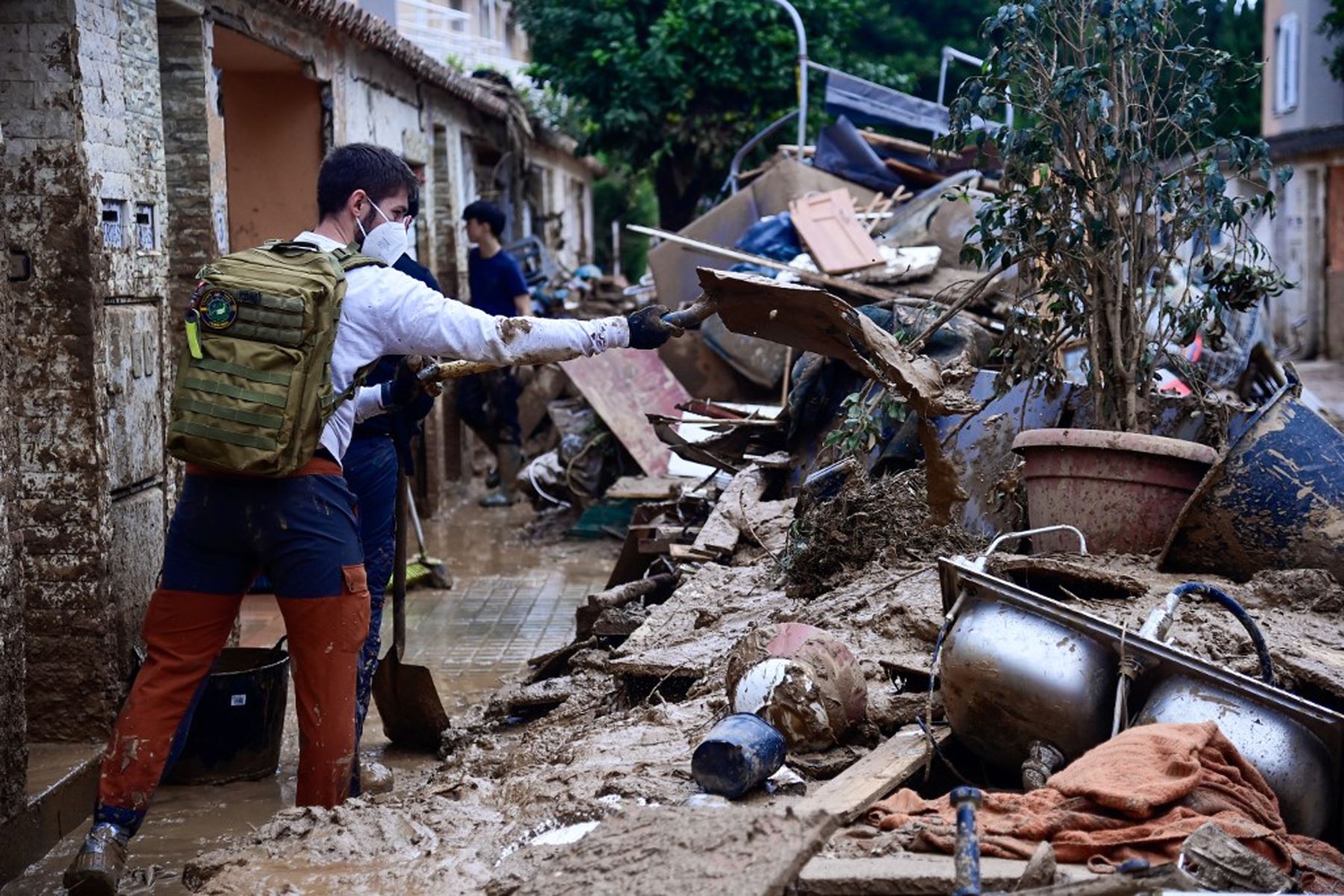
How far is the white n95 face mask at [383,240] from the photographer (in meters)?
4.41

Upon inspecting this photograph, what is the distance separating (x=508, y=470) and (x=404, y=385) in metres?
6.90

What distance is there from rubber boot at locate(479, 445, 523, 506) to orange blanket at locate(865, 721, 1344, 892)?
27.5ft

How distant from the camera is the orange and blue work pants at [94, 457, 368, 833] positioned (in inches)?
148

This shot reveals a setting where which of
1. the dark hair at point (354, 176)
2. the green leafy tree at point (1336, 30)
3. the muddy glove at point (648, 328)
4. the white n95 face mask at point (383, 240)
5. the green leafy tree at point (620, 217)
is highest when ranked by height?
the green leafy tree at point (1336, 30)

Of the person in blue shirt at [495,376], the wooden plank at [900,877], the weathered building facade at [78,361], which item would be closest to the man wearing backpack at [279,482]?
the weathered building facade at [78,361]

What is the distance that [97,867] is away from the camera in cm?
360

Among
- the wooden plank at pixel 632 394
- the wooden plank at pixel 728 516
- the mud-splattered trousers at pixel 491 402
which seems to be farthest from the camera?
the mud-splattered trousers at pixel 491 402

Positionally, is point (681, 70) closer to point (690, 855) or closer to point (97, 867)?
point (97, 867)

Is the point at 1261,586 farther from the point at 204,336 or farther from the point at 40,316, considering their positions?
the point at 40,316

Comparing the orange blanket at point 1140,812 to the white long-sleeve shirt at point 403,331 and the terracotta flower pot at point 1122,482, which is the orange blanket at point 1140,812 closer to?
the white long-sleeve shirt at point 403,331

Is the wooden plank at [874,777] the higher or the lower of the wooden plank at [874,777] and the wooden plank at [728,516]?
the lower

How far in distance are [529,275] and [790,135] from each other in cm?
552

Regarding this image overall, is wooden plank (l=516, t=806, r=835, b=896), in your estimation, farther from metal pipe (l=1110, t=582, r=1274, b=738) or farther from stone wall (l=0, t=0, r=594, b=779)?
stone wall (l=0, t=0, r=594, b=779)

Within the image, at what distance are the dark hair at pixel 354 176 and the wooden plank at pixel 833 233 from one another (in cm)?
523
